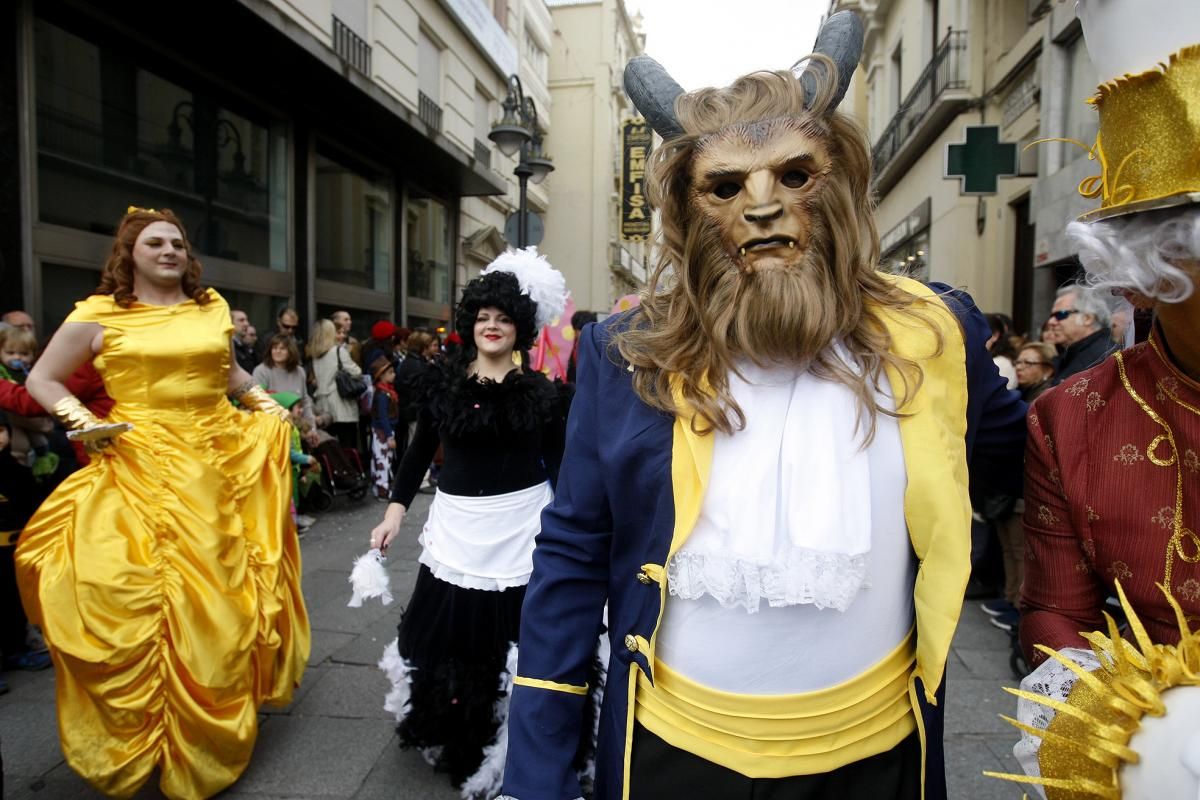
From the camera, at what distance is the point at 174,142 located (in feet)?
26.3

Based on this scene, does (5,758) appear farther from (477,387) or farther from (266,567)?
(477,387)

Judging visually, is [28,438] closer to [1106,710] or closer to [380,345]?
[1106,710]

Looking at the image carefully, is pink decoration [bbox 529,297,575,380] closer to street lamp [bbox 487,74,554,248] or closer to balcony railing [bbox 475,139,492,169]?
street lamp [bbox 487,74,554,248]

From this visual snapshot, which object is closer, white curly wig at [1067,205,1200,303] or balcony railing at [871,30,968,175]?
white curly wig at [1067,205,1200,303]

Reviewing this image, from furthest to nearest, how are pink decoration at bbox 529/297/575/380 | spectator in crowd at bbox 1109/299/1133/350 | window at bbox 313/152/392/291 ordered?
window at bbox 313/152/392/291
pink decoration at bbox 529/297/575/380
spectator in crowd at bbox 1109/299/1133/350

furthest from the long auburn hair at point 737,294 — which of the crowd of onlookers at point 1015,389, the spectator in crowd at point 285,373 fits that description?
the spectator in crowd at point 285,373

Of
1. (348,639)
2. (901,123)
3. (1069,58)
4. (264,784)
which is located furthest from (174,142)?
(901,123)

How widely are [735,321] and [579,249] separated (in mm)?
26009

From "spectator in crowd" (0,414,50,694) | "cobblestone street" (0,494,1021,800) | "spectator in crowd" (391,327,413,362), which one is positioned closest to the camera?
"cobblestone street" (0,494,1021,800)

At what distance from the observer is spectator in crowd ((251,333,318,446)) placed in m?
6.85

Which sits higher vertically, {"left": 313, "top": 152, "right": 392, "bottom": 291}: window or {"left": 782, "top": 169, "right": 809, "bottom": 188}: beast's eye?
{"left": 313, "top": 152, "right": 392, "bottom": 291}: window

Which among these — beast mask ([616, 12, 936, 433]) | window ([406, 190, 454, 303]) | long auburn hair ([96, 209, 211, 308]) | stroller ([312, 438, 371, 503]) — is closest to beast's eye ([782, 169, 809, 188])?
beast mask ([616, 12, 936, 433])

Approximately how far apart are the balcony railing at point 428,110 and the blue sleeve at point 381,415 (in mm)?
6532

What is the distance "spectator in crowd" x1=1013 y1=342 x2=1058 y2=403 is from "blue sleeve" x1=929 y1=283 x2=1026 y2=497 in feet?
11.9
